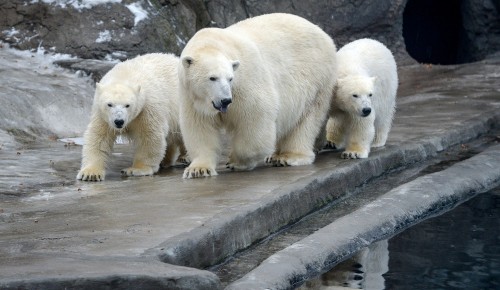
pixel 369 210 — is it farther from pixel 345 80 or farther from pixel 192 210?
pixel 345 80

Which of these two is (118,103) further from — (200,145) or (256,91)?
(256,91)

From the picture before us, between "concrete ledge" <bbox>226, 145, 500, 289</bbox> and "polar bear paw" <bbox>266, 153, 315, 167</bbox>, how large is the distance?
80cm

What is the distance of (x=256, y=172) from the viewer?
6961 mm

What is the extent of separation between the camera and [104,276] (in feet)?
13.2

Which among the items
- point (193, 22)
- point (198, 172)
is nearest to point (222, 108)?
point (198, 172)

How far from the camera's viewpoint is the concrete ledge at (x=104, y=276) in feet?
13.1

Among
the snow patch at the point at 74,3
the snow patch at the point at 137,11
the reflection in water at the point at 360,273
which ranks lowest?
the reflection in water at the point at 360,273

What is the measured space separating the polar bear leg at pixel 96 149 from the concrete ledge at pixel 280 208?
159 centimetres

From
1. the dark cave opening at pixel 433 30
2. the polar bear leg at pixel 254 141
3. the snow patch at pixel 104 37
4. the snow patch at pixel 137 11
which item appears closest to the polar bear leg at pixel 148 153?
the polar bear leg at pixel 254 141

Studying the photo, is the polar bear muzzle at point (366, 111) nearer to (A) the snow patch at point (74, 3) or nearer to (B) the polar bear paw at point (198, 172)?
(B) the polar bear paw at point (198, 172)

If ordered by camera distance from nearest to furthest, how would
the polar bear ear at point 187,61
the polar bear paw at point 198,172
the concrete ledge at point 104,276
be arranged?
1. the concrete ledge at point 104,276
2. the polar bear ear at point 187,61
3. the polar bear paw at point 198,172

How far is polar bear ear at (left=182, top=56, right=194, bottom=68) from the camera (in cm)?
646

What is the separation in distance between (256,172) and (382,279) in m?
2.13

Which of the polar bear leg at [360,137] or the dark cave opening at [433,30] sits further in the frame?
the dark cave opening at [433,30]
